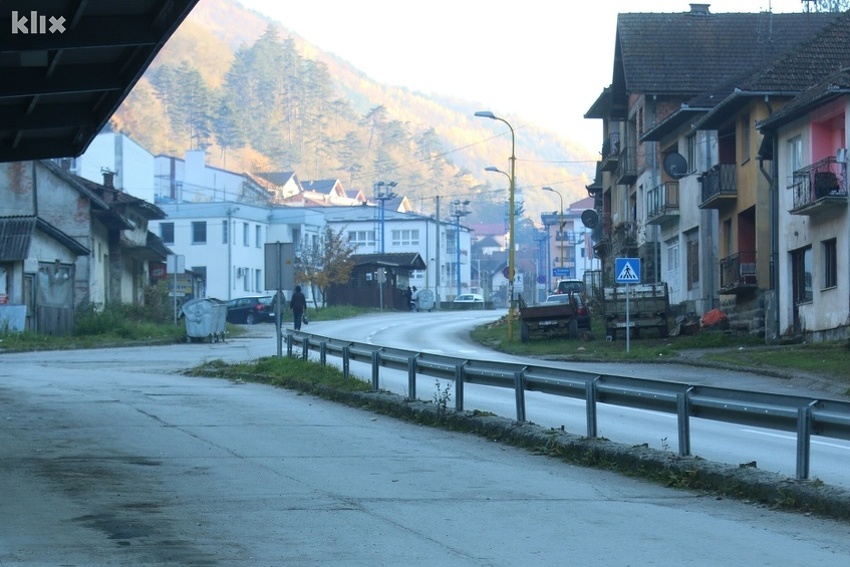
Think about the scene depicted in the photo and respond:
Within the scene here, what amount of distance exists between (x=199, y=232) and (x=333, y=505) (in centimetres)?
8361

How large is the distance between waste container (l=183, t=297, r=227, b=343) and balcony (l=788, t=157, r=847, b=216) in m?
19.9

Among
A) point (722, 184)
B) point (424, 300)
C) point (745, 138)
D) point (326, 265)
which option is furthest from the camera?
point (424, 300)

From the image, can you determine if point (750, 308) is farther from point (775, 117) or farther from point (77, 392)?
point (77, 392)

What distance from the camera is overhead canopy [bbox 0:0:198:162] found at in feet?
44.4

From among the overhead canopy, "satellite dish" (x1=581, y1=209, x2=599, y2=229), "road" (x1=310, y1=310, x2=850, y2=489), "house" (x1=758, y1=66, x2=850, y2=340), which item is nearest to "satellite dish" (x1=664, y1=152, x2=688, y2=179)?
"house" (x1=758, y1=66, x2=850, y2=340)

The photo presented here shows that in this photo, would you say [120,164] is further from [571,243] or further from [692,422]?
[692,422]

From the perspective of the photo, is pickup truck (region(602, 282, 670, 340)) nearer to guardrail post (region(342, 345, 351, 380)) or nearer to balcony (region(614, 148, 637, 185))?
balcony (region(614, 148, 637, 185))

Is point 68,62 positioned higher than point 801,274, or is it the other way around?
point 68,62

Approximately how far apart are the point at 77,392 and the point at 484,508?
522 inches

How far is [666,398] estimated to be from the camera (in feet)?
39.4

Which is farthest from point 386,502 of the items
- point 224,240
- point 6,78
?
point 224,240

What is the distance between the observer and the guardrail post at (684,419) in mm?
11648

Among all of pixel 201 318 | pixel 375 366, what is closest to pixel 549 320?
pixel 201 318

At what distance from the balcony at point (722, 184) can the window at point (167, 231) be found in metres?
57.6
